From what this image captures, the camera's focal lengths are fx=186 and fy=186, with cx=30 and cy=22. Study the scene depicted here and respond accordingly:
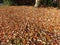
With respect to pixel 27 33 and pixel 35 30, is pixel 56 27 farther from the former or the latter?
pixel 27 33

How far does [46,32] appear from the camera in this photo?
304 inches

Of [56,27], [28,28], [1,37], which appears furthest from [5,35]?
[56,27]

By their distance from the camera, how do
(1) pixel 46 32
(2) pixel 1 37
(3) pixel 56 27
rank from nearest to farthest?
(2) pixel 1 37 < (1) pixel 46 32 < (3) pixel 56 27

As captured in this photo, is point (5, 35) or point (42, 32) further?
point (42, 32)

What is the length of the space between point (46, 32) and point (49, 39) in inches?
36.8

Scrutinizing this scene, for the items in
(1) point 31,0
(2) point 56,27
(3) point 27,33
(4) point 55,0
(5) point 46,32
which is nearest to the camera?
(3) point 27,33

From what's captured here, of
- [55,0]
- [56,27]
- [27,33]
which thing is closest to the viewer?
[27,33]

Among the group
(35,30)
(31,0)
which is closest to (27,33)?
(35,30)

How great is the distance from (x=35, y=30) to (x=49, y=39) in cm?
114

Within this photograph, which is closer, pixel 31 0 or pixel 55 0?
pixel 55 0

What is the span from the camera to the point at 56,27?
8.70m

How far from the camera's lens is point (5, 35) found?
679 centimetres

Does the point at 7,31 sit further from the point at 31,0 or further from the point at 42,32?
the point at 31,0

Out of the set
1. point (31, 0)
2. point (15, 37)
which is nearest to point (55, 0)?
point (31, 0)
